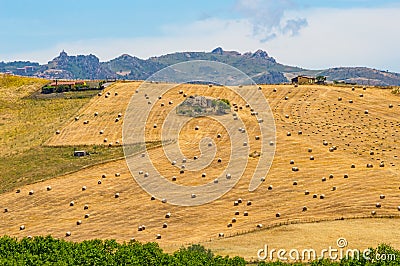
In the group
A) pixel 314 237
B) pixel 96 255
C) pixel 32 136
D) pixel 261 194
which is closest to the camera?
pixel 96 255

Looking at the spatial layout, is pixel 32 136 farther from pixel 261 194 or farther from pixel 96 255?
pixel 96 255

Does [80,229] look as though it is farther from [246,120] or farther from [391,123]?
[391,123]

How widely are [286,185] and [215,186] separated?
8.81 meters

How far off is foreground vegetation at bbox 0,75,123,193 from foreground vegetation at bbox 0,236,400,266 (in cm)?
3050

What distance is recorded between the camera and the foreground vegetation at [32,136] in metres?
91.6

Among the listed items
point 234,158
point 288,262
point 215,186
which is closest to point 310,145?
point 234,158

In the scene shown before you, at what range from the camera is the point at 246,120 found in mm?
102500

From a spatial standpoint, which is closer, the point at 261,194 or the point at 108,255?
the point at 108,255
